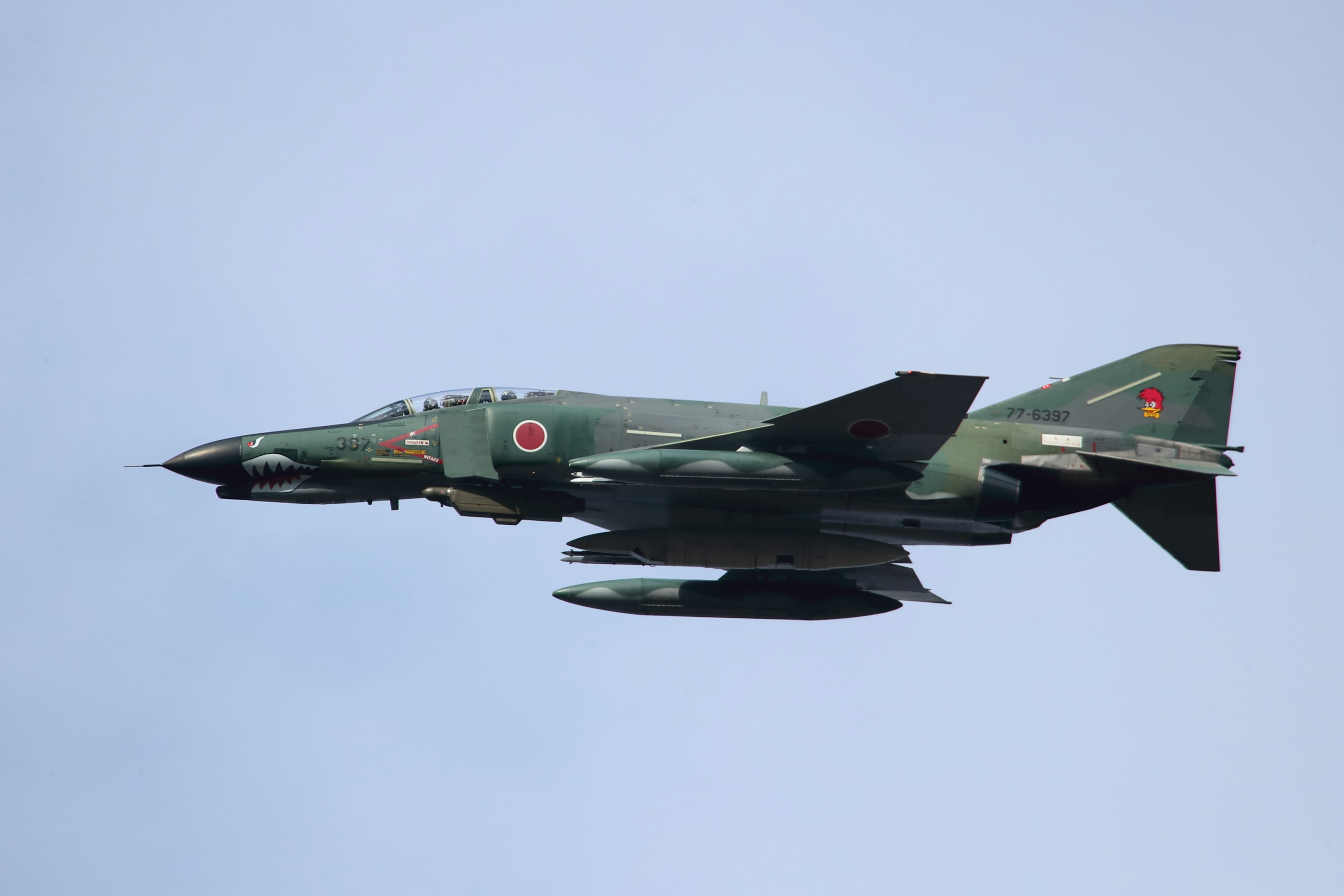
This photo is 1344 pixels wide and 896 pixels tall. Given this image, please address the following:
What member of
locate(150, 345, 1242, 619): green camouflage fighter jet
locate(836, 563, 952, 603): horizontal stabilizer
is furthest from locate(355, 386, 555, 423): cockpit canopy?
locate(836, 563, 952, 603): horizontal stabilizer

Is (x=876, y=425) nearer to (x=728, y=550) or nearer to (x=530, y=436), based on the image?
(x=728, y=550)

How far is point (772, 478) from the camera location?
70.7 ft

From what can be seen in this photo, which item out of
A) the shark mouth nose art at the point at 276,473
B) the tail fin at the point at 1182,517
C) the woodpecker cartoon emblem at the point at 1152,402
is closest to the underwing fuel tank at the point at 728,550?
the tail fin at the point at 1182,517

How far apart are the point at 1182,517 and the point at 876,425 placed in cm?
723

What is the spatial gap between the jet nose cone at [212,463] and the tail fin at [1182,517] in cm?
1614

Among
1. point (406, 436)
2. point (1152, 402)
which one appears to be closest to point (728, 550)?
point (406, 436)

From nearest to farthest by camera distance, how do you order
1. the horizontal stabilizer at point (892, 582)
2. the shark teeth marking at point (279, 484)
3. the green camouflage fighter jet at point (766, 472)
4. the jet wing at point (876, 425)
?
the jet wing at point (876, 425) → the green camouflage fighter jet at point (766, 472) → the shark teeth marking at point (279, 484) → the horizontal stabilizer at point (892, 582)

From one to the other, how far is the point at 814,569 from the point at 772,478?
2.93m

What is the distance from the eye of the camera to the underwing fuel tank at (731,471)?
2134cm

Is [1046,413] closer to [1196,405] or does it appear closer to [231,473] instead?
[1196,405]

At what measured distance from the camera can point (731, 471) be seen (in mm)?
21406

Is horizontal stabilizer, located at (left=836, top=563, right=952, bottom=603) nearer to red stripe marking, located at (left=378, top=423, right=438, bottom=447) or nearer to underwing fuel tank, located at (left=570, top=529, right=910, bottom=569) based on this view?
underwing fuel tank, located at (left=570, top=529, right=910, bottom=569)

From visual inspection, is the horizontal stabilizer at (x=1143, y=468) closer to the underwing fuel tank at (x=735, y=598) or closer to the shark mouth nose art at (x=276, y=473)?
the underwing fuel tank at (x=735, y=598)

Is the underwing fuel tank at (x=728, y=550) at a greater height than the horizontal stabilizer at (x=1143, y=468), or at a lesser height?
lesser
